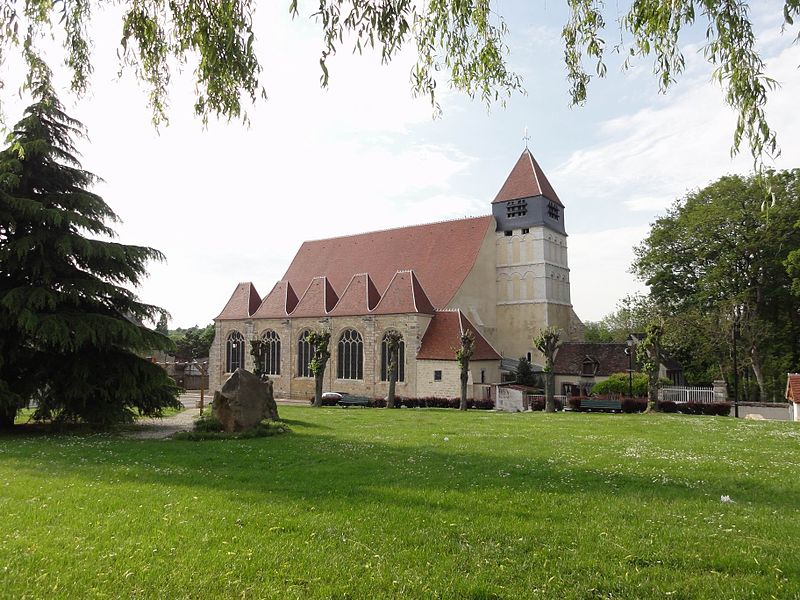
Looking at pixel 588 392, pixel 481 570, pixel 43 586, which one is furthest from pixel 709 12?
pixel 588 392

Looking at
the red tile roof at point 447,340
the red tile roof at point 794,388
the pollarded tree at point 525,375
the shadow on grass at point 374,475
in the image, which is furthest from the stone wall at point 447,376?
the shadow on grass at point 374,475

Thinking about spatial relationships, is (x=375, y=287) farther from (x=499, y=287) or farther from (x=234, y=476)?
(x=234, y=476)

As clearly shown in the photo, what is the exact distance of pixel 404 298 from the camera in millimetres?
35469

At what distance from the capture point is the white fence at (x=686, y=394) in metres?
30.9

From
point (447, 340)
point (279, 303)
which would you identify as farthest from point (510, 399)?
point (279, 303)

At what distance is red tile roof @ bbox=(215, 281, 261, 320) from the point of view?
144 ft

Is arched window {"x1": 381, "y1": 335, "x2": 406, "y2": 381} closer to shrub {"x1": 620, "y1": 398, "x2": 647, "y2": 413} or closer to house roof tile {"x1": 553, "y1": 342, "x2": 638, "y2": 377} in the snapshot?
house roof tile {"x1": 553, "y1": 342, "x2": 638, "y2": 377}

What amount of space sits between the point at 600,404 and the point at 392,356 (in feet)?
37.2

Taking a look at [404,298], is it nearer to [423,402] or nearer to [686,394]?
[423,402]

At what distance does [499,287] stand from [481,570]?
1471 inches

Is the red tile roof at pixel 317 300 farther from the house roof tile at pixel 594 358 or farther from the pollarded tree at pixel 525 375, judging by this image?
the house roof tile at pixel 594 358

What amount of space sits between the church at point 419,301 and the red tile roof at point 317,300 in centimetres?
9

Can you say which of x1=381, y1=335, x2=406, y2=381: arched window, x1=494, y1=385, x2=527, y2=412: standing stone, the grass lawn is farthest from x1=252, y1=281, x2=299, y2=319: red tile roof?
the grass lawn

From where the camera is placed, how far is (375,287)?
130 feet
